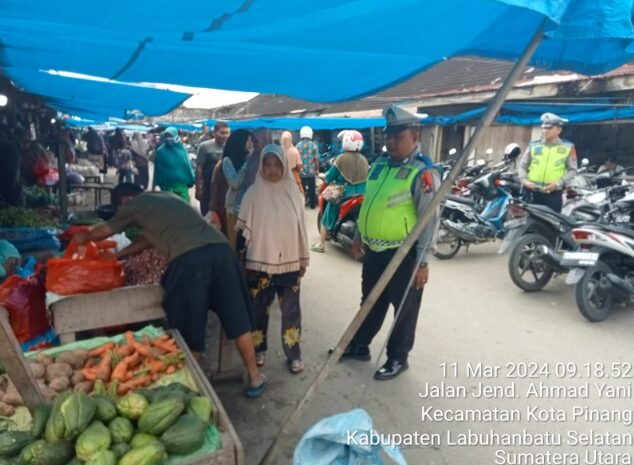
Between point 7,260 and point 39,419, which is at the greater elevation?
point 7,260

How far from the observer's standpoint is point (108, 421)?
1902 mm

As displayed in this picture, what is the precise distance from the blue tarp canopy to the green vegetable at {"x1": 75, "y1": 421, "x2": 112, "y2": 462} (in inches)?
63.1

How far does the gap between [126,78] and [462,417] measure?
3603 millimetres

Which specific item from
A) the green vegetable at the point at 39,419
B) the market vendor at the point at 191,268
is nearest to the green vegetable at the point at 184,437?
the green vegetable at the point at 39,419

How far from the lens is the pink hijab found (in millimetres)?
3250

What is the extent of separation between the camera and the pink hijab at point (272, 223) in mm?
3250

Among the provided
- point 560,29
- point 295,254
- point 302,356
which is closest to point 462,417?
point 302,356

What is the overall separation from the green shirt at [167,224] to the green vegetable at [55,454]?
125cm

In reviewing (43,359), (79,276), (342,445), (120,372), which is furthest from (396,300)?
(43,359)

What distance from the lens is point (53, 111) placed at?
448 inches

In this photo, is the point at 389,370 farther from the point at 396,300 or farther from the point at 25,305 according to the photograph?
the point at 25,305

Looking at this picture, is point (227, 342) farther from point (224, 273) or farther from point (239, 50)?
point (239, 50)

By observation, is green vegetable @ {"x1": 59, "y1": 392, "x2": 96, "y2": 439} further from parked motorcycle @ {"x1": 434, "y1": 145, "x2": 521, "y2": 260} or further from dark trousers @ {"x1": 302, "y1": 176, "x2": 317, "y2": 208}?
dark trousers @ {"x1": 302, "y1": 176, "x2": 317, "y2": 208}

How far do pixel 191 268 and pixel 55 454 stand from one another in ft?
4.07
